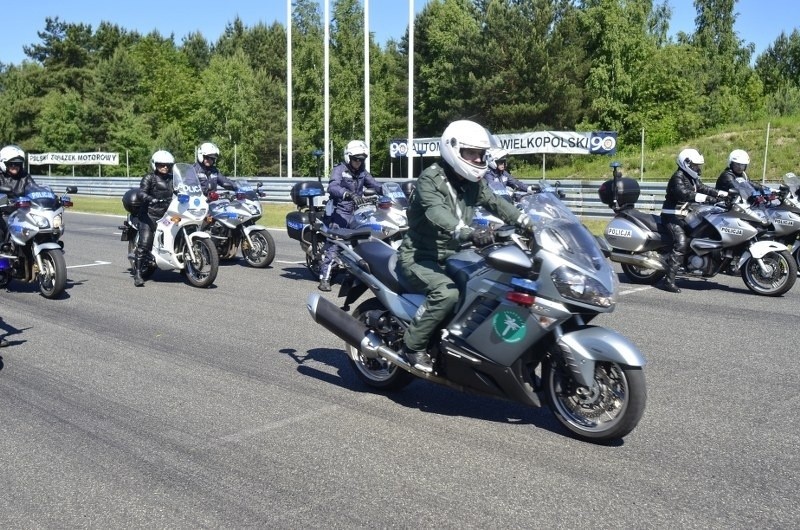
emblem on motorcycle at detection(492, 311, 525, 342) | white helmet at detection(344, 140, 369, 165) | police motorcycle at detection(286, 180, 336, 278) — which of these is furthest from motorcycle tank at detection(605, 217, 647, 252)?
emblem on motorcycle at detection(492, 311, 525, 342)

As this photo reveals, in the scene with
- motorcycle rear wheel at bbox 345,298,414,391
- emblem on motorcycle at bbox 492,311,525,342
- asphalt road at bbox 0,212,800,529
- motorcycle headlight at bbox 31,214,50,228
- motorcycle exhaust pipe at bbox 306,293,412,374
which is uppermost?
motorcycle headlight at bbox 31,214,50,228

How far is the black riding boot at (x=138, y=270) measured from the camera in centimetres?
1234

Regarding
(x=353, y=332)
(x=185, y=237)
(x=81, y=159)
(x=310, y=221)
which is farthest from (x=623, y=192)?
(x=81, y=159)

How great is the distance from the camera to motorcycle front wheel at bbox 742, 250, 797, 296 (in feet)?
35.6

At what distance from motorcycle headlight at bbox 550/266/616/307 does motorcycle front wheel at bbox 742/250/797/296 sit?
6.71 metres

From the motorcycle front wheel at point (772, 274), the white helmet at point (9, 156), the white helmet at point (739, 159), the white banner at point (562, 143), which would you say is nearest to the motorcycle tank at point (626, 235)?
the motorcycle front wheel at point (772, 274)

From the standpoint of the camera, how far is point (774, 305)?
10359 millimetres

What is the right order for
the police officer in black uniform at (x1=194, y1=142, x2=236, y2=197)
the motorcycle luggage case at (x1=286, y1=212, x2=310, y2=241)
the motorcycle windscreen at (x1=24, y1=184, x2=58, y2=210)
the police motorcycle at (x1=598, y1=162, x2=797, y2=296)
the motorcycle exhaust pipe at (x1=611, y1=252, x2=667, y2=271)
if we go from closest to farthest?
1. the police motorcycle at (x1=598, y1=162, x2=797, y2=296)
2. the motorcycle windscreen at (x1=24, y1=184, x2=58, y2=210)
3. the motorcycle exhaust pipe at (x1=611, y1=252, x2=667, y2=271)
4. the motorcycle luggage case at (x1=286, y1=212, x2=310, y2=241)
5. the police officer in black uniform at (x1=194, y1=142, x2=236, y2=197)

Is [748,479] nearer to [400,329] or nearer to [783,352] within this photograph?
[400,329]

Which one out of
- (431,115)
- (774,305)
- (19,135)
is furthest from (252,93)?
(774,305)

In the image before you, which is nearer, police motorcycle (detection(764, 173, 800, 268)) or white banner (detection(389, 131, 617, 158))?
police motorcycle (detection(764, 173, 800, 268))

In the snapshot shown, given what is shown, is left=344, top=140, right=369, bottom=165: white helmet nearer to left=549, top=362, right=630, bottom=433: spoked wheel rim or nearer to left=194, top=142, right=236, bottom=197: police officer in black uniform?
left=194, top=142, right=236, bottom=197: police officer in black uniform

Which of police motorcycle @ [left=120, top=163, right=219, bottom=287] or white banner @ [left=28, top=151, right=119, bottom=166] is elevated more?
white banner @ [left=28, top=151, right=119, bottom=166]

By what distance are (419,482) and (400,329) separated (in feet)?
5.43
